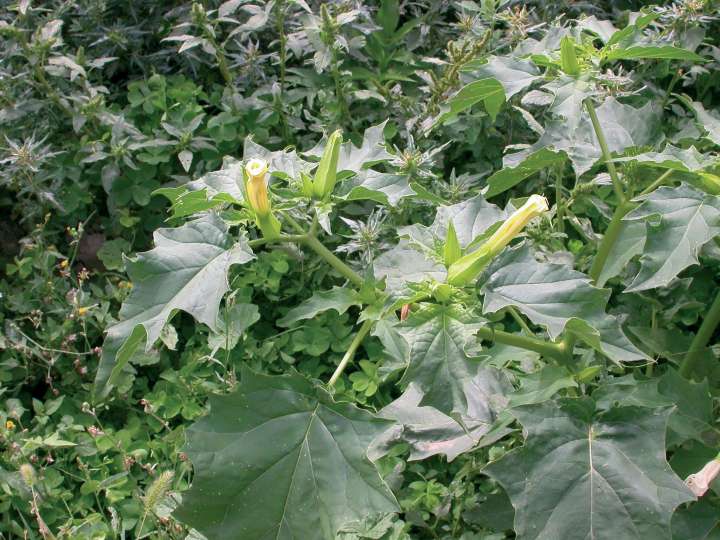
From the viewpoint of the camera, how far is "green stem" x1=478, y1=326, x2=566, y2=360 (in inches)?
58.2

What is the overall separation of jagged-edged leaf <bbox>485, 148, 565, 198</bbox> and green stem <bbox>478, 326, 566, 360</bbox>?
0.34 metres

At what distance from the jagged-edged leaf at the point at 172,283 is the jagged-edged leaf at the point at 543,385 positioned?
60 cm

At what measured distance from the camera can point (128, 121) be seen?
2.83m

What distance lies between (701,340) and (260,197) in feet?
3.55

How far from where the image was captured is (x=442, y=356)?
1.28m

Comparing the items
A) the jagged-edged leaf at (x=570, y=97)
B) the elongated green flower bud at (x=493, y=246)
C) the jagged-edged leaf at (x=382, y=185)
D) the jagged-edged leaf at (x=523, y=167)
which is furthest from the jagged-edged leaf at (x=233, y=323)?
the jagged-edged leaf at (x=570, y=97)

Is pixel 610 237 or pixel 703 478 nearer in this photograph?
pixel 703 478

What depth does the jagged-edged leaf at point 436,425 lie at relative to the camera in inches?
66.6

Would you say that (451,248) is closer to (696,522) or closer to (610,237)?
(610,237)

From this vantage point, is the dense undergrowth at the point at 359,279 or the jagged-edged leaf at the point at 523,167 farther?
the jagged-edged leaf at the point at 523,167

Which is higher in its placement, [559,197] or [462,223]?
[462,223]

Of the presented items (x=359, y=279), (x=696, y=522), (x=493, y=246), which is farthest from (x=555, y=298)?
(x=696, y=522)

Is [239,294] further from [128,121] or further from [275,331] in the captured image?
[128,121]

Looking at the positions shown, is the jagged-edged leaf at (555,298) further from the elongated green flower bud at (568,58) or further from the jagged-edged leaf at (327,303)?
the elongated green flower bud at (568,58)
